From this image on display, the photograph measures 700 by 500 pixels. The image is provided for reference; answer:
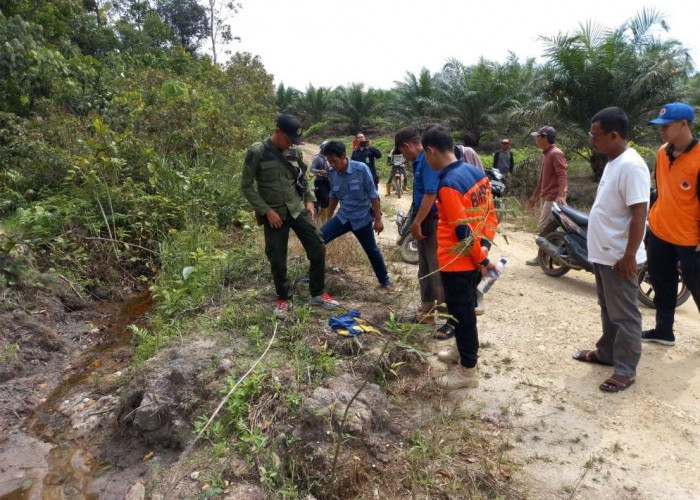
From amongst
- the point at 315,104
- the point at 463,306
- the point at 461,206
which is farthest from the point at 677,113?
the point at 315,104

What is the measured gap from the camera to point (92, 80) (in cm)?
976

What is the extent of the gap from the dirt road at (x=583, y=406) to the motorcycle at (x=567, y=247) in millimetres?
455

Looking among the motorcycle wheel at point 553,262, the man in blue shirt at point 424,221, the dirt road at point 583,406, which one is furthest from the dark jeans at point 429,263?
the motorcycle wheel at point 553,262

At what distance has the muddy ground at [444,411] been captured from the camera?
8.85ft

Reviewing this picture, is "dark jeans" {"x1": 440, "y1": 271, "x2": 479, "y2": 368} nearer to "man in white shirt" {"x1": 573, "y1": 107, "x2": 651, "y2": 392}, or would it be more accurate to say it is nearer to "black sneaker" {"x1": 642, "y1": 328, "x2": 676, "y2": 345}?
"man in white shirt" {"x1": 573, "y1": 107, "x2": 651, "y2": 392}

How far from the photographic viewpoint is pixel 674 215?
12.0 feet

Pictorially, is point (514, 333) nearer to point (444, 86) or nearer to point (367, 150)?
point (367, 150)

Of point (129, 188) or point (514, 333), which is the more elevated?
point (129, 188)

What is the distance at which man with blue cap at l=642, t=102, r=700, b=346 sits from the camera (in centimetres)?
350

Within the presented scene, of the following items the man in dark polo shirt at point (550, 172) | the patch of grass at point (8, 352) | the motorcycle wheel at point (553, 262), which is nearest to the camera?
the patch of grass at point (8, 352)

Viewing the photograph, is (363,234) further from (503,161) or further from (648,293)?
(503,161)

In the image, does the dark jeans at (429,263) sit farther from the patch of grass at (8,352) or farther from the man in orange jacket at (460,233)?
the patch of grass at (8,352)

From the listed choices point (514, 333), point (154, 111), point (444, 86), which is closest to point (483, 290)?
point (514, 333)

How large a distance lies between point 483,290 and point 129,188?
5566 mm
